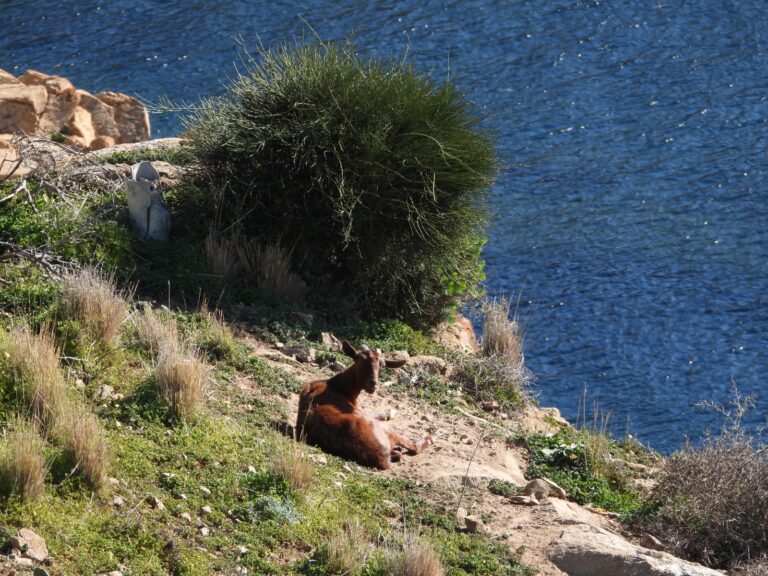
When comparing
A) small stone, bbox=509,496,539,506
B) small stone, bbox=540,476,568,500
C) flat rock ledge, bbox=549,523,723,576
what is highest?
flat rock ledge, bbox=549,523,723,576

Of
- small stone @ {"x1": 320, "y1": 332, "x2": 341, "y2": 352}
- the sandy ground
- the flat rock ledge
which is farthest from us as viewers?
small stone @ {"x1": 320, "y1": 332, "x2": 341, "y2": 352}

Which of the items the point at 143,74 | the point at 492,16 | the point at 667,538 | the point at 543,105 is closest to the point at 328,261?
the point at 667,538

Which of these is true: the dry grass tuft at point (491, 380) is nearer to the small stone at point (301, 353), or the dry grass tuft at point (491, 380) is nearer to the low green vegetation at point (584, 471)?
the low green vegetation at point (584, 471)

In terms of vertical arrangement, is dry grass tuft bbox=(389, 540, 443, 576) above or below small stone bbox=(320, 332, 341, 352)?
above

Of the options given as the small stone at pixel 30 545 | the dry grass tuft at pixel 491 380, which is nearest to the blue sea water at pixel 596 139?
the dry grass tuft at pixel 491 380

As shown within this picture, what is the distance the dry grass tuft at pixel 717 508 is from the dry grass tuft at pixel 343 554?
229 centimetres

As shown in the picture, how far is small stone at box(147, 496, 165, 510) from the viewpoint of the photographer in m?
5.37

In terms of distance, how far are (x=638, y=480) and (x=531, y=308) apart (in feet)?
16.1

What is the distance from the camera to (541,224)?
1503cm

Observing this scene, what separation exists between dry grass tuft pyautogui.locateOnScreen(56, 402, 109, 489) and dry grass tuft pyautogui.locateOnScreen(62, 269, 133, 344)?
5.21ft

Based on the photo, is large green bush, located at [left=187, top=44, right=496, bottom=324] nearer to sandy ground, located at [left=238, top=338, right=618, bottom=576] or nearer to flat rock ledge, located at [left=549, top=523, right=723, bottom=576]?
sandy ground, located at [left=238, top=338, right=618, bottom=576]

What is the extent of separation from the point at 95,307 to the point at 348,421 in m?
1.85

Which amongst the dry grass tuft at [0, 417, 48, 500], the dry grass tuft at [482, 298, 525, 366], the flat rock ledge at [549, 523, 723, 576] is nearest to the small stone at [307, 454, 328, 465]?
the flat rock ledge at [549, 523, 723, 576]

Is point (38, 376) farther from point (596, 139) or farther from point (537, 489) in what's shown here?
point (596, 139)
